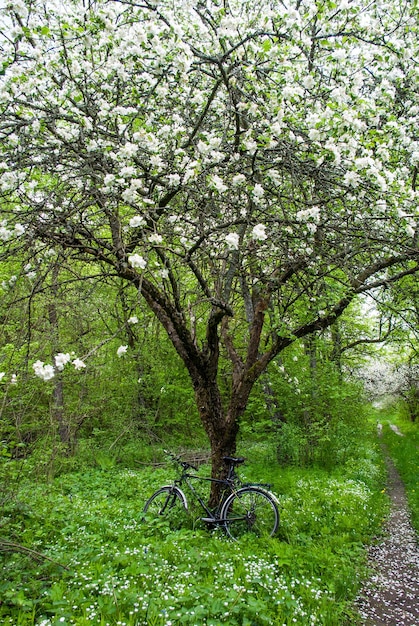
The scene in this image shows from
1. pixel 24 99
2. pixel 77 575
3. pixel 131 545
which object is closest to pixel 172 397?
pixel 131 545

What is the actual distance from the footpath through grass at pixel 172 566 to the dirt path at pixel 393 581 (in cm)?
18

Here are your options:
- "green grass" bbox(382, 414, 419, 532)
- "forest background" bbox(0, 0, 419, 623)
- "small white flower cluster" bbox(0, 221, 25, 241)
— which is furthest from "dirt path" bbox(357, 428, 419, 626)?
"small white flower cluster" bbox(0, 221, 25, 241)

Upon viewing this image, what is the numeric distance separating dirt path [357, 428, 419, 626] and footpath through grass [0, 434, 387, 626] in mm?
185

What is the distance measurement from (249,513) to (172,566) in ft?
5.36

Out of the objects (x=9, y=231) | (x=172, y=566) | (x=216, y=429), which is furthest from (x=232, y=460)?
(x=9, y=231)

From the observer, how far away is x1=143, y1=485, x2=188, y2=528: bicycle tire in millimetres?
5621

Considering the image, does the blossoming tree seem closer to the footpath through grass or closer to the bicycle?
the bicycle

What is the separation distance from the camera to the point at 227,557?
14.1 ft

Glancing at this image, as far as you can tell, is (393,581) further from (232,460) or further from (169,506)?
(169,506)

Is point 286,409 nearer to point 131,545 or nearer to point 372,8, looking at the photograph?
point 131,545

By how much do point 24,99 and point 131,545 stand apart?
15.0 feet

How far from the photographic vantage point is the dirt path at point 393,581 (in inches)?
155

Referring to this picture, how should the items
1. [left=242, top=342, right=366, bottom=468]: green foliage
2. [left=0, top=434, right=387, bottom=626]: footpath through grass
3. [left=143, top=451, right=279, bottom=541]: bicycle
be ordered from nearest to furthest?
[left=0, top=434, right=387, bottom=626]: footpath through grass
[left=143, top=451, right=279, bottom=541]: bicycle
[left=242, top=342, right=366, bottom=468]: green foliage

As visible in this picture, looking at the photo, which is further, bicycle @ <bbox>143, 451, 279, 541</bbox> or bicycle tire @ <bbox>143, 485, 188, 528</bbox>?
bicycle tire @ <bbox>143, 485, 188, 528</bbox>
